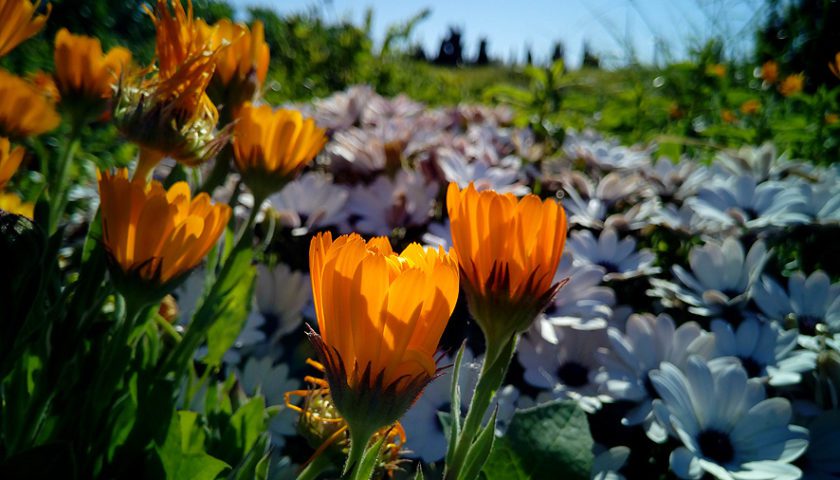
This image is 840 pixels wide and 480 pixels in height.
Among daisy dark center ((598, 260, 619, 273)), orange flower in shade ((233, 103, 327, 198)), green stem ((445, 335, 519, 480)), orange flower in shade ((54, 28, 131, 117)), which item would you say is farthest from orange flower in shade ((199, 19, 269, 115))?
daisy dark center ((598, 260, 619, 273))

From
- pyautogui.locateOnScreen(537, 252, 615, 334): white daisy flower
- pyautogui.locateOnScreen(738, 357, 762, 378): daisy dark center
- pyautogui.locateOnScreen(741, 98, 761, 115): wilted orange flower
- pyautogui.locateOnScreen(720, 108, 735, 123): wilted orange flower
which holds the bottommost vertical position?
pyautogui.locateOnScreen(738, 357, 762, 378): daisy dark center

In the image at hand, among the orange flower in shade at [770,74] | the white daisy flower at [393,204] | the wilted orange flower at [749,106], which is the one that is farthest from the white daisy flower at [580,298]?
the orange flower in shade at [770,74]

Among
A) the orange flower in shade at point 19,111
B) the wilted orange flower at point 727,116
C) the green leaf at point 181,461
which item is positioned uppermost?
the wilted orange flower at point 727,116

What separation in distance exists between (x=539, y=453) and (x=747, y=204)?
564mm

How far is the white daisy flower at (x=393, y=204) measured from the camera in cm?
91

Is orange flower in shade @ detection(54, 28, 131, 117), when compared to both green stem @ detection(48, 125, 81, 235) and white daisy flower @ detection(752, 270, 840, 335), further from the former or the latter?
white daisy flower @ detection(752, 270, 840, 335)

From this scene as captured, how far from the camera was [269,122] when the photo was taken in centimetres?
60

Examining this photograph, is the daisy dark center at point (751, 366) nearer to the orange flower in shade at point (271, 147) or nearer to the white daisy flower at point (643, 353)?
the white daisy flower at point (643, 353)

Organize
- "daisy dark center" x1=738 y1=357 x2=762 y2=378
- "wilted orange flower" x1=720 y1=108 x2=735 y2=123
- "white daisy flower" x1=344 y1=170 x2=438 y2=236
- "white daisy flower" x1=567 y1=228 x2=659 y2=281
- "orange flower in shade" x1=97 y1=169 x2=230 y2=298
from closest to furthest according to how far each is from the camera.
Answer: "orange flower in shade" x1=97 y1=169 x2=230 y2=298
"daisy dark center" x1=738 y1=357 x2=762 y2=378
"white daisy flower" x1=567 y1=228 x2=659 y2=281
"white daisy flower" x1=344 y1=170 x2=438 y2=236
"wilted orange flower" x1=720 y1=108 x2=735 y2=123

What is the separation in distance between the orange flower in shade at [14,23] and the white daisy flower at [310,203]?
0.44 meters

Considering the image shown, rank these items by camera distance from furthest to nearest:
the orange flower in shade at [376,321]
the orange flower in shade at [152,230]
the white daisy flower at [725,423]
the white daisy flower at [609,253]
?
the white daisy flower at [609,253] → the white daisy flower at [725,423] → the orange flower in shade at [152,230] → the orange flower in shade at [376,321]

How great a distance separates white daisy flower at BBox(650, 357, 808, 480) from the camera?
536 mm

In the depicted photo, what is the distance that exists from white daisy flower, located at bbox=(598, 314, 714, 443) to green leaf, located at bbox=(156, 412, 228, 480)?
0.39 m

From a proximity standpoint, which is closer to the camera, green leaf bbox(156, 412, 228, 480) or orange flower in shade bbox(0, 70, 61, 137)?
green leaf bbox(156, 412, 228, 480)
